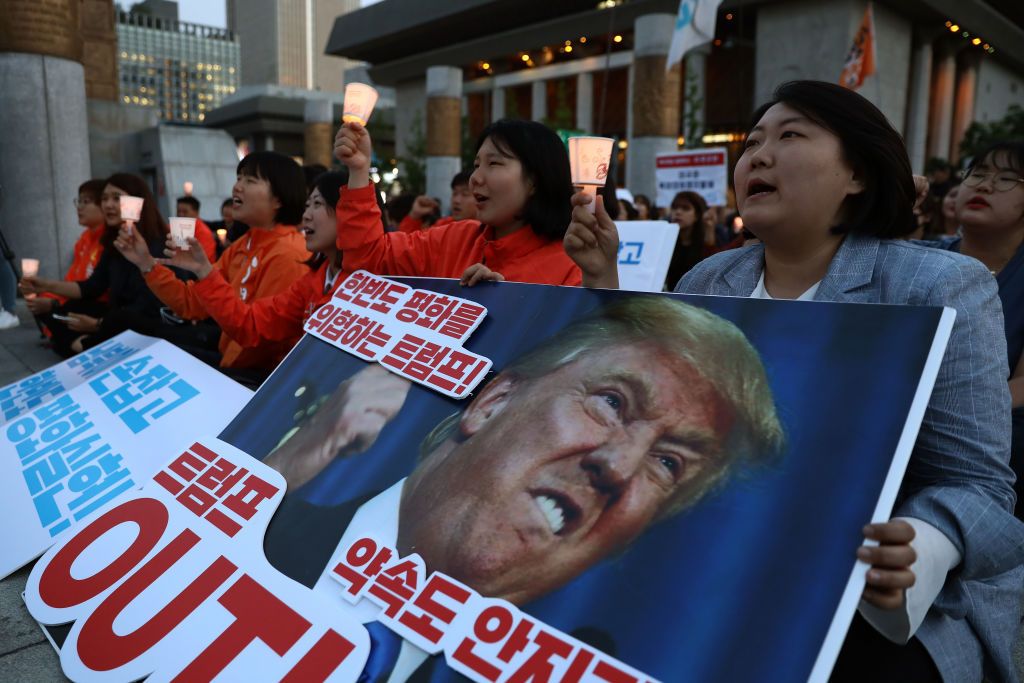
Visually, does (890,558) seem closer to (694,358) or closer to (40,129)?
(694,358)

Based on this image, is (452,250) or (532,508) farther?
(452,250)

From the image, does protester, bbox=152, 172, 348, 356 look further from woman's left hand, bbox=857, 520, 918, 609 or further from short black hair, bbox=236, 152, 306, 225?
woman's left hand, bbox=857, 520, 918, 609

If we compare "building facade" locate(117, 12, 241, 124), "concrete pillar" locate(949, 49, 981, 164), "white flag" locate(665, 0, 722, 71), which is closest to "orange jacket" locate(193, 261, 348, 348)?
"white flag" locate(665, 0, 722, 71)

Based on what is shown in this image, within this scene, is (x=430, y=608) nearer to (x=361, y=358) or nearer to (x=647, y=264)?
(x=361, y=358)

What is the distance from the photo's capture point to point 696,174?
Result: 9.38 m

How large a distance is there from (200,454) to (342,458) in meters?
0.54

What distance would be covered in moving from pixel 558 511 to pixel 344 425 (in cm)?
77

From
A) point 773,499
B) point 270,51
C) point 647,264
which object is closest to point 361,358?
point 773,499

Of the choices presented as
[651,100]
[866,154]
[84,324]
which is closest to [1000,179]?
[866,154]

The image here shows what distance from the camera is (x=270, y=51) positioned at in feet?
346

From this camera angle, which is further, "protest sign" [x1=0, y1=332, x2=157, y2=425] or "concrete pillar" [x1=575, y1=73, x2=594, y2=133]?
"concrete pillar" [x1=575, y1=73, x2=594, y2=133]

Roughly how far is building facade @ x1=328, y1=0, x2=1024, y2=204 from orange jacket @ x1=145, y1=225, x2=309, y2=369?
11.8m

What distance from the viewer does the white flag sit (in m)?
9.39

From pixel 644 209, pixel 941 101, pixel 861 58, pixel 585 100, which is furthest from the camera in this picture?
pixel 585 100
